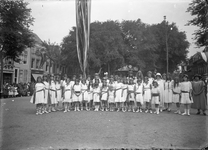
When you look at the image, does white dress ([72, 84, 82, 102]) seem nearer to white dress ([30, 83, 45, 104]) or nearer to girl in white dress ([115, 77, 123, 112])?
white dress ([30, 83, 45, 104])

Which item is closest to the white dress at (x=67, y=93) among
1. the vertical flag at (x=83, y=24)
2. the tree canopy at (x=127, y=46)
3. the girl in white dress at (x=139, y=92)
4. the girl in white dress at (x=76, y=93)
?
the girl in white dress at (x=76, y=93)

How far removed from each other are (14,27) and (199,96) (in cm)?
1587

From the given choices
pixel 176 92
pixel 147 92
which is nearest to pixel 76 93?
pixel 147 92

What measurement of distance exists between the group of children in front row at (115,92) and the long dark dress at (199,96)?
1.82 feet

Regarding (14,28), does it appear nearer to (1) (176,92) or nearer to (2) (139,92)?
(2) (139,92)

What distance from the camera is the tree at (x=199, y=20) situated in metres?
12.6

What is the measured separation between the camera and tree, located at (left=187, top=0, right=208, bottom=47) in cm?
1256

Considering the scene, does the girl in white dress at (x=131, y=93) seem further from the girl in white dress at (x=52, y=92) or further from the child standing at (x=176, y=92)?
the girl in white dress at (x=52, y=92)

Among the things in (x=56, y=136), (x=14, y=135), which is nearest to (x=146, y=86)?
(x=56, y=136)

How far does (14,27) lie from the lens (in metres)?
17.0

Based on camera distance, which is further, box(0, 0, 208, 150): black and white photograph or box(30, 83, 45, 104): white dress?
box(30, 83, 45, 104): white dress

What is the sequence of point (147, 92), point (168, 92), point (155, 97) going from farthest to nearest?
point (168, 92)
point (147, 92)
point (155, 97)

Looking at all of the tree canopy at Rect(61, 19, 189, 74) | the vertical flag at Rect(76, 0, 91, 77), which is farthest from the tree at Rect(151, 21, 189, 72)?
the vertical flag at Rect(76, 0, 91, 77)

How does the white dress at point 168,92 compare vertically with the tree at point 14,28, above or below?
below
